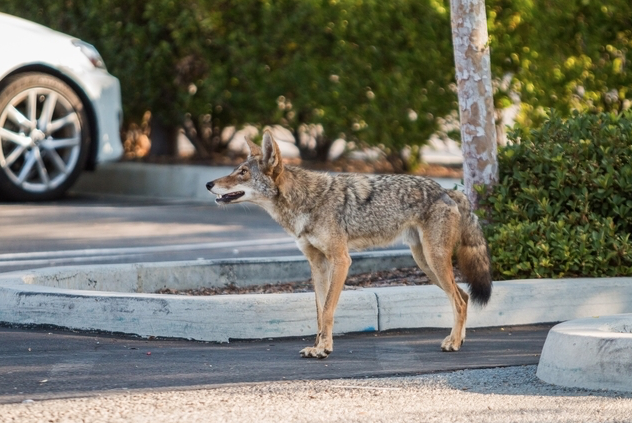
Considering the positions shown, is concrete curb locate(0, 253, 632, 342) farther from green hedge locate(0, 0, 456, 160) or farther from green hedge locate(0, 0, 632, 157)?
green hedge locate(0, 0, 456, 160)

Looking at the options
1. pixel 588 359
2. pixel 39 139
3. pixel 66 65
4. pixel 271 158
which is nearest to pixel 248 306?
pixel 271 158

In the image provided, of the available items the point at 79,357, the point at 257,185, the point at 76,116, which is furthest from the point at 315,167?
the point at 79,357

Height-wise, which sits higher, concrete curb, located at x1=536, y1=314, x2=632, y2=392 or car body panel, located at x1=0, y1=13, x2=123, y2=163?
car body panel, located at x1=0, y1=13, x2=123, y2=163

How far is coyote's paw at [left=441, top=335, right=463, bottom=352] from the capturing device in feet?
20.6

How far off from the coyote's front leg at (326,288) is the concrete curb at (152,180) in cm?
602

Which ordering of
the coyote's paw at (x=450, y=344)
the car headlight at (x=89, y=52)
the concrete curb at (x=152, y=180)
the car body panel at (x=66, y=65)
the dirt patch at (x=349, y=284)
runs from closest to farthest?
the coyote's paw at (x=450, y=344) < the dirt patch at (x=349, y=284) < the car body panel at (x=66, y=65) < the car headlight at (x=89, y=52) < the concrete curb at (x=152, y=180)

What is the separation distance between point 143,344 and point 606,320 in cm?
260

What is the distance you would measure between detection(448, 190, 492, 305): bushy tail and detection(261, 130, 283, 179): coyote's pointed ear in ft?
3.64

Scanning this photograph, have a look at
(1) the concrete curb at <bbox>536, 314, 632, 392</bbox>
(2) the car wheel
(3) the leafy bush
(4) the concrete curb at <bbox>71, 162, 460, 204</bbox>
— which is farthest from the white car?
(1) the concrete curb at <bbox>536, 314, 632, 392</bbox>

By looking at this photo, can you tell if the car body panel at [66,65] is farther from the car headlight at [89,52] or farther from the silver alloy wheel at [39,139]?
the silver alloy wheel at [39,139]

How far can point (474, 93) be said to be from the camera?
802 cm

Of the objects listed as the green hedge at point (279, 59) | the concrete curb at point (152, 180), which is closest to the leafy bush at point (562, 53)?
the green hedge at point (279, 59)

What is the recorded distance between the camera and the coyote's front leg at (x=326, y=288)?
612 cm

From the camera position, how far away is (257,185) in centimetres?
Answer: 659
